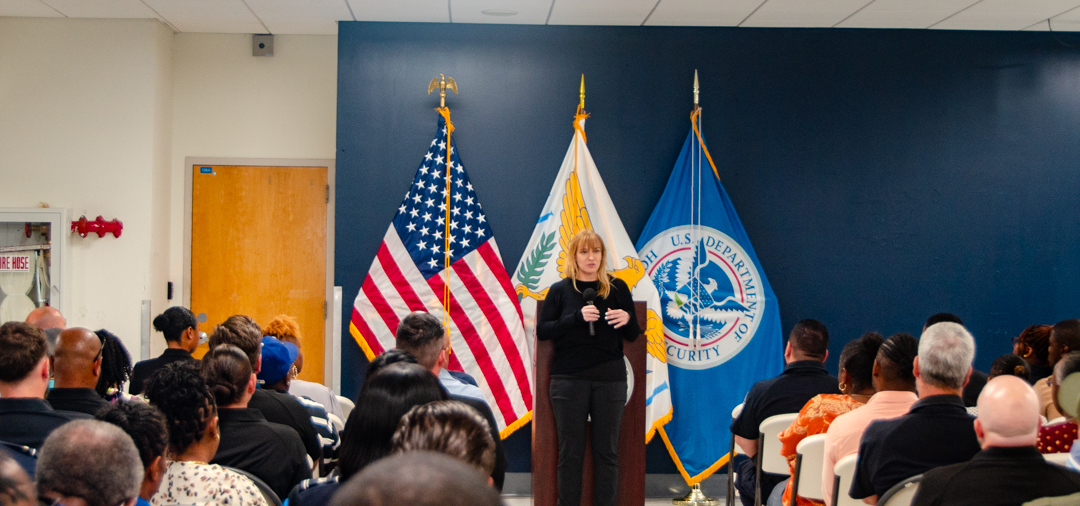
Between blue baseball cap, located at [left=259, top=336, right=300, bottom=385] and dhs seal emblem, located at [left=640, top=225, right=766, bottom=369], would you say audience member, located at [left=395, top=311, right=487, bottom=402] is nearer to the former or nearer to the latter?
blue baseball cap, located at [left=259, top=336, right=300, bottom=385]

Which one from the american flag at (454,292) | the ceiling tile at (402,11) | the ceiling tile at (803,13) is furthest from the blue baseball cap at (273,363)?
the ceiling tile at (803,13)

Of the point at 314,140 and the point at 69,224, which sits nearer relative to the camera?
the point at 69,224

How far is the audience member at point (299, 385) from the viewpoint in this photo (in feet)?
11.5

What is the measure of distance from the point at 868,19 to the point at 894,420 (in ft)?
12.1

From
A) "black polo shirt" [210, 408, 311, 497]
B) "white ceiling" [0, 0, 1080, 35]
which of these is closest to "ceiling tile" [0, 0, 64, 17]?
"white ceiling" [0, 0, 1080, 35]

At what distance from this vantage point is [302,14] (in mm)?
5035

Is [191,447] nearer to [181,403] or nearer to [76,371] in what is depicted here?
[181,403]

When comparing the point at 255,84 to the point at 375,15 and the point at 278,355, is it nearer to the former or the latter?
the point at 375,15

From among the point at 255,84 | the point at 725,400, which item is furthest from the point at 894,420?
the point at 255,84

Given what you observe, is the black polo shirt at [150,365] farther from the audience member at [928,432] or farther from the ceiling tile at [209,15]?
the audience member at [928,432]

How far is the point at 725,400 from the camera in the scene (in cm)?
512

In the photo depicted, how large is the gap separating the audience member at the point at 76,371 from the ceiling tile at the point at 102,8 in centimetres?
289

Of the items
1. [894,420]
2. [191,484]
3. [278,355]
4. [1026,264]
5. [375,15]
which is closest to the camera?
[191,484]

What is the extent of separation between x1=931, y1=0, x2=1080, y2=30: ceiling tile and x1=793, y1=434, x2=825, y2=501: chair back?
11.3 feet
